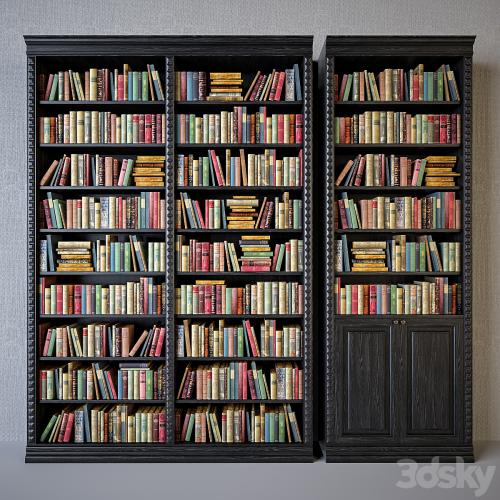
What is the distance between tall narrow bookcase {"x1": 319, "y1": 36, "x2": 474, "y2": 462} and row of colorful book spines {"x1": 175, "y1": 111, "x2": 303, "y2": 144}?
25 centimetres

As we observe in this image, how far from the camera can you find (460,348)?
3430mm

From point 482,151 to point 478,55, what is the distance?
73 cm

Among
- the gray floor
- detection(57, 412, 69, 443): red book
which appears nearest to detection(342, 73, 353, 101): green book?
the gray floor

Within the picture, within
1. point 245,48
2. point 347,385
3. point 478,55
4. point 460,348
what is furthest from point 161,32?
point 460,348

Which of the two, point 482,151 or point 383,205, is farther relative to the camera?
point 482,151

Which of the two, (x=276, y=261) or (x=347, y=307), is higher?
(x=276, y=261)

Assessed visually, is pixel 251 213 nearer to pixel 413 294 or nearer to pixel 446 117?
pixel 413 294

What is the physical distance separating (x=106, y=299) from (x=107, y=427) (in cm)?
87

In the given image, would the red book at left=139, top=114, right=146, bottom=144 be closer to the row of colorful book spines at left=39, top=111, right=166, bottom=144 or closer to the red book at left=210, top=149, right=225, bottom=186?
the row of colorful book spines at left=39, top=111, right=166, bottom=144

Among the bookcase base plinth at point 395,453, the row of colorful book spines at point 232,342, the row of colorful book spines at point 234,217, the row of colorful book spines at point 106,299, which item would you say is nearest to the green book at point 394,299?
the row of colorful book spines at point 232,342

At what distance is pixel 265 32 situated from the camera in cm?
380

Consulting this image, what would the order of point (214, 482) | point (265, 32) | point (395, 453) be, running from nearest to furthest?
1. point (214, 482)
2. point (395, 453)
3. point (265, 32)

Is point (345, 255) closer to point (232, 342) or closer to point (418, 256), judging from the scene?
point (418, 256)

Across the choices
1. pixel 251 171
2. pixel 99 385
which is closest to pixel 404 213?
pixel 251 171
